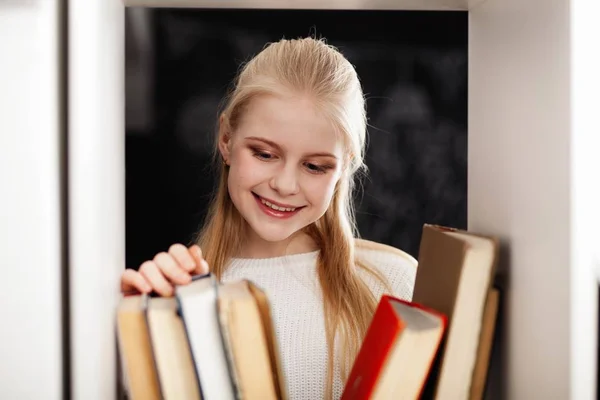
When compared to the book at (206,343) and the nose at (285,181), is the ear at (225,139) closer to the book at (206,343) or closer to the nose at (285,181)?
the nose at (285,181)

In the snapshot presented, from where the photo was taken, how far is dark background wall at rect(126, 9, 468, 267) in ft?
8.04

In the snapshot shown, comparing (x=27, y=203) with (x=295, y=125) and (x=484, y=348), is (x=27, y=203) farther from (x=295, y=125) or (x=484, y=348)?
(x=295, y=125)

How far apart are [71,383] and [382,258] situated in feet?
4.69

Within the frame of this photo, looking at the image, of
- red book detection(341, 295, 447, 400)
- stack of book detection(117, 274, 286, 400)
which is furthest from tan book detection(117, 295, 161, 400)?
red book detection(341, 295, 447, 400)

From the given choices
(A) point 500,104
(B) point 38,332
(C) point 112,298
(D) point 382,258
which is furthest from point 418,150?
(B) point 38,332

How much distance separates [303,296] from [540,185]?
3.88 feet

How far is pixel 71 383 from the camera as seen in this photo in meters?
0.72

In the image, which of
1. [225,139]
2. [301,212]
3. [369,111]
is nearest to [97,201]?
[301,212]

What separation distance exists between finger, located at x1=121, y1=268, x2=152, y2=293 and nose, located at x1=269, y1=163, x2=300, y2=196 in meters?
0.72

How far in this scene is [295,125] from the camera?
1.60m

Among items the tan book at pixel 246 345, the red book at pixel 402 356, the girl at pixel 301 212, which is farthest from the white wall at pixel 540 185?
the girl at pixel 301 212

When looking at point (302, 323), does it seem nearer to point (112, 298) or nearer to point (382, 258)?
point (382, 258)

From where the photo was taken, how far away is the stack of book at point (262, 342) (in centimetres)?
74

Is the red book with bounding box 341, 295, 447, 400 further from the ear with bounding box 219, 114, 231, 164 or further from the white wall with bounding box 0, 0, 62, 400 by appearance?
the ear with bounding box 219, 114, 231, 164
